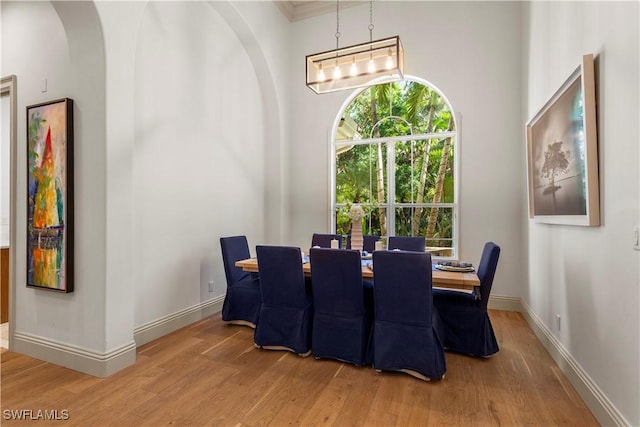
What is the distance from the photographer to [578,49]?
7.46 ft

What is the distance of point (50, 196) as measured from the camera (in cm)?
259

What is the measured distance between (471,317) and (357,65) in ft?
7.95

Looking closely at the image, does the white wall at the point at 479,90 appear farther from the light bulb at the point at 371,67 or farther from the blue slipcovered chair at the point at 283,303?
the blue slipcovered chair at the point at 283,303

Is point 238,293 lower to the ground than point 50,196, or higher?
lower

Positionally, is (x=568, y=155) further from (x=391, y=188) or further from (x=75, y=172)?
(x=75, y=172)

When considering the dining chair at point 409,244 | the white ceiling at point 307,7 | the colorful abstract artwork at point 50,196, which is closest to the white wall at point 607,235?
the dining chair at point 409,244

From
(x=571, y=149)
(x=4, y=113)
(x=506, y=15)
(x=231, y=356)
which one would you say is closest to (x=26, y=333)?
(x=231, y=356)

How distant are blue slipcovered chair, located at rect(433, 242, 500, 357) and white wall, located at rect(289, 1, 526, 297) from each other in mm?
1455

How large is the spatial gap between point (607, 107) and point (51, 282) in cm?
393

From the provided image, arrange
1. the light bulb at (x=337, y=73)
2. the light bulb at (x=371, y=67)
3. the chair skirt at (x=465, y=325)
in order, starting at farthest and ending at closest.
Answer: the light bulb at (x=337, y=73) → the light bulb at (x=371, y=67) → the chair skirt at (x=465, y=325)

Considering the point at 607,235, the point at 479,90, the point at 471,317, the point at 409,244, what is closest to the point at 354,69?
the point at 409,244

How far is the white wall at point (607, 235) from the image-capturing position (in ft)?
5.37

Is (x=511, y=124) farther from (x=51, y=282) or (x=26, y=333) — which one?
(x=26, y=333)

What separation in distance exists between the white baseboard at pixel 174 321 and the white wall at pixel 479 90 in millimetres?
3129
